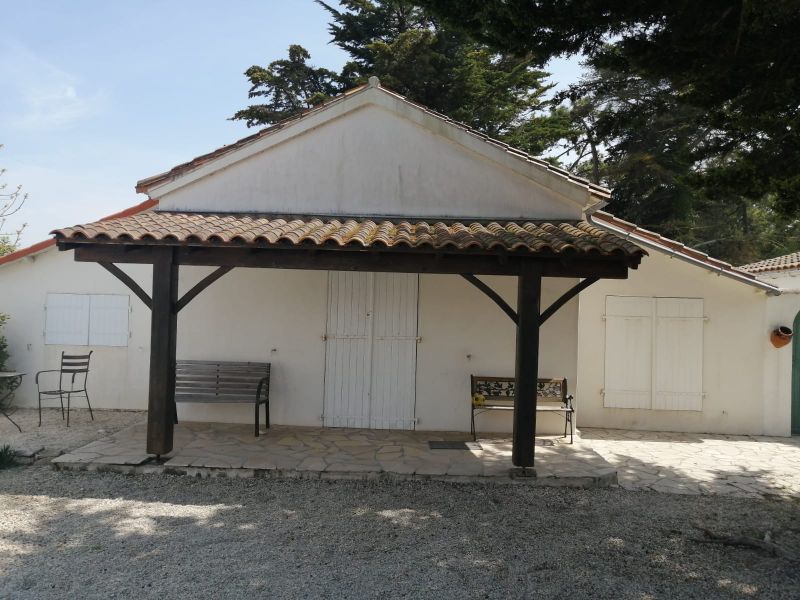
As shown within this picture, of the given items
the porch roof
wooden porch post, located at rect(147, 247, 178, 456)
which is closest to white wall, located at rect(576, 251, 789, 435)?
the porch roof

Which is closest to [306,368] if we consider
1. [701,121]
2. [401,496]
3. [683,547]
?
[401,496]

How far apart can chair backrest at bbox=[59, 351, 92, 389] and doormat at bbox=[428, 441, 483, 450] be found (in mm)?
5276

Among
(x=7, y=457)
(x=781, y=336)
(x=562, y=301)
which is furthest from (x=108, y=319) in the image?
(x=781, y=336)

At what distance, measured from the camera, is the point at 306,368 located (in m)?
8.03

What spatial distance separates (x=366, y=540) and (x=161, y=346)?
3.30 m

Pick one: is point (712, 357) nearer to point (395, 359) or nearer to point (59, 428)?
point (395, 359)

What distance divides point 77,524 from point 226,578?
1.79m

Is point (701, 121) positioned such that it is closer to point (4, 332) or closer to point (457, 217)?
point (457, 217)

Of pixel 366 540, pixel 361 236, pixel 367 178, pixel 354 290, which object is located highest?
pixel 367 178

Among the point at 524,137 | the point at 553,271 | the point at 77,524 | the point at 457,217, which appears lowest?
the point at 77,524

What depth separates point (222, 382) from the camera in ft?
24.7

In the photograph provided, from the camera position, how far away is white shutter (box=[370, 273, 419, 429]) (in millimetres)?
7984

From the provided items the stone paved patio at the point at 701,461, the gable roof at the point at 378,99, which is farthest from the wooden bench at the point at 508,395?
the gable roof at the point at 378,99

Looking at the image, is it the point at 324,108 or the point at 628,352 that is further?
the point at 628,352
